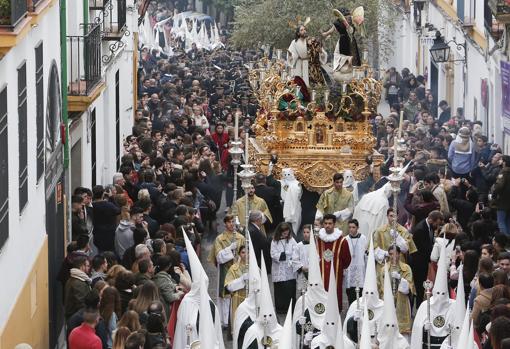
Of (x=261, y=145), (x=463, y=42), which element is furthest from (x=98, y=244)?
(x=463, y=42)

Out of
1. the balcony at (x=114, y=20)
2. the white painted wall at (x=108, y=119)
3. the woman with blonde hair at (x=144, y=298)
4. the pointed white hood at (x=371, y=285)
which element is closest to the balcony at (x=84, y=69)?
the white painted wall at (x=108, y=119)

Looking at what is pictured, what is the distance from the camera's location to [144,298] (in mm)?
18500

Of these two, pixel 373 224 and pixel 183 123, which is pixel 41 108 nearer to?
pixel 373 224

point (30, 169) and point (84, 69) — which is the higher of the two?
point (84, 69)

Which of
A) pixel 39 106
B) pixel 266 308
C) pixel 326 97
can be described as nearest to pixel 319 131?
pixel 326 97

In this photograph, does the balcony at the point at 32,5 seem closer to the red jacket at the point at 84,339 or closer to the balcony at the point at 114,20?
the red jacket at the point at 84,339

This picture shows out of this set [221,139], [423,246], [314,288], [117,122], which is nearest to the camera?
[314,288]

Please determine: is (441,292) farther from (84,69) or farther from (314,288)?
(84,69)

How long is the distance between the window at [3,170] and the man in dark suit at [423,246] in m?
7.13

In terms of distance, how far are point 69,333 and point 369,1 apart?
92.9 ft

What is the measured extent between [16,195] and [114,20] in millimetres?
15836

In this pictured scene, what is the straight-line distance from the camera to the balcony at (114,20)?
31.8 metres

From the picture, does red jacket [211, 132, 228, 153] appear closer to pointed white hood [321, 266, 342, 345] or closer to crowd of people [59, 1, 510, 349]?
crowd of people [59, 1, 510, 349]

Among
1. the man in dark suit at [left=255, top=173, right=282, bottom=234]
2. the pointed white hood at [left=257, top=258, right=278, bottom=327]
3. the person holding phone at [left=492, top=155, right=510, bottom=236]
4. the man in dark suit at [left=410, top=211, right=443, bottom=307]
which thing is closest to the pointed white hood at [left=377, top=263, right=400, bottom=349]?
the pointed white hood at [left=257, top=258, right=278, bottom=327]
